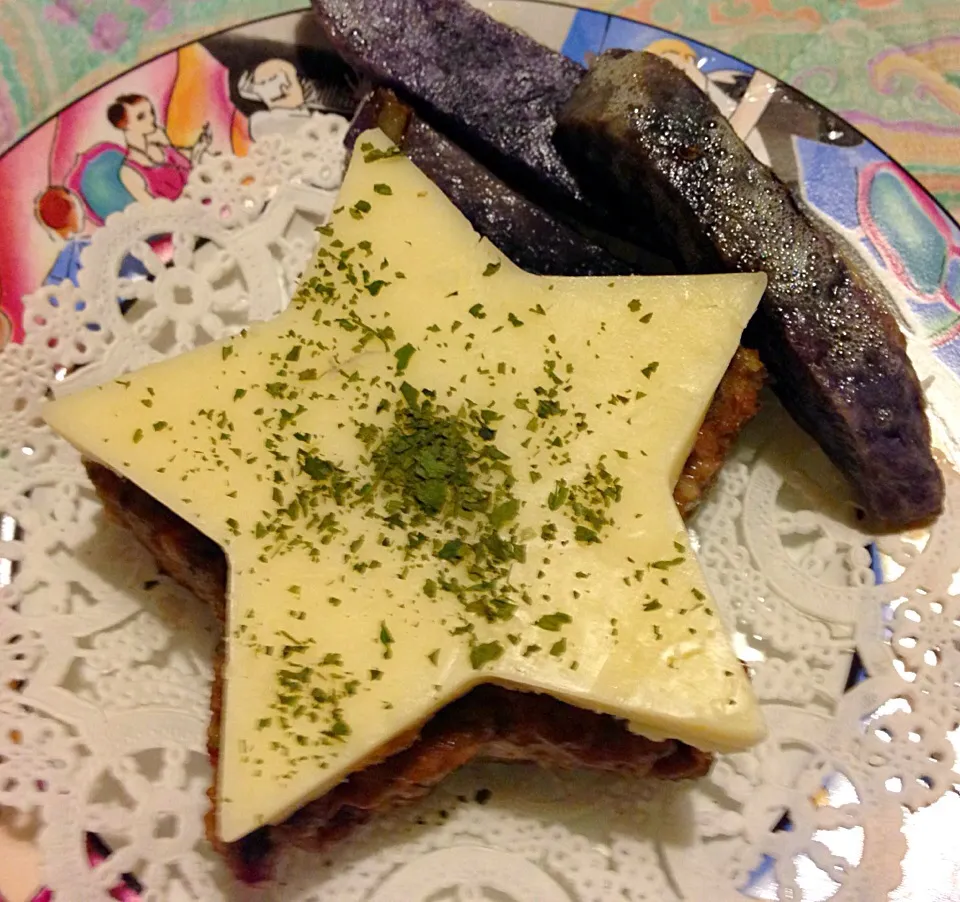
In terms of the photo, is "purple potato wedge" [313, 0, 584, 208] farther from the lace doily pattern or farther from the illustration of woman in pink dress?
the lace doily pattern

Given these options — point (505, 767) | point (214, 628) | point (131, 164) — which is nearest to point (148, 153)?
point (131, 164)

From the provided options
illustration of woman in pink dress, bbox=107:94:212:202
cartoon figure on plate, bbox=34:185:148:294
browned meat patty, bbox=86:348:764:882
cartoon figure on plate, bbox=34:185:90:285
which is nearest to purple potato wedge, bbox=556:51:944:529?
browned meat patty, bbox=86:348:764:882

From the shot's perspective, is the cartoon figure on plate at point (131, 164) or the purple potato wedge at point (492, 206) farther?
the cartoon figure on plate at point (131, 164)

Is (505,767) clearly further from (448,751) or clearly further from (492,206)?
(492,206)

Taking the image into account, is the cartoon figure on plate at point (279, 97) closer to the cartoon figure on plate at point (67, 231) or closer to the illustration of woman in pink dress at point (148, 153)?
the illustration of woman in pink dress at point (148, 153)

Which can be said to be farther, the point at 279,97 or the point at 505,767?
the point at 279,97

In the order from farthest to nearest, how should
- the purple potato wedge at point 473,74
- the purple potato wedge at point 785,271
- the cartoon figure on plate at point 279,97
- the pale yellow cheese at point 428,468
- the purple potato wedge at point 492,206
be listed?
the cartoon figure on plate at point 279,97 < the purple potato wedge at point 473,74 < the purple potato wedge at point 492,206 < the purple potato wedge at point 785,271 < the pale yellow cheese at point 428,468

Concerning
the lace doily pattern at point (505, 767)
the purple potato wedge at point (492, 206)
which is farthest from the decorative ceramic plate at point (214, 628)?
the purple potato wedge at point (492, 206)
